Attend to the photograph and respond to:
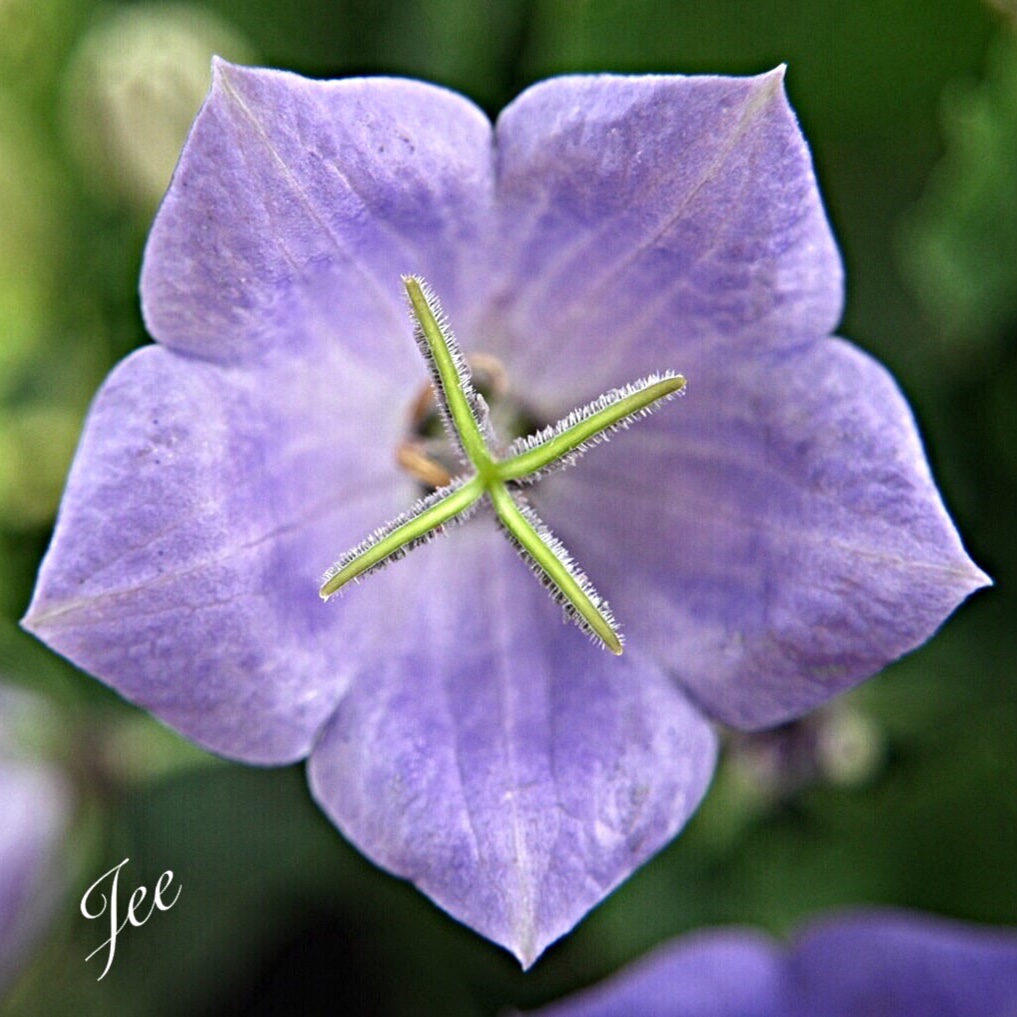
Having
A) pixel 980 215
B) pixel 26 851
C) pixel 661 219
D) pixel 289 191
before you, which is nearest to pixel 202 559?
pixel 289 191

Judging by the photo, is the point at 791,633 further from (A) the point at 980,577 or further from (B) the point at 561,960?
(B) the point at 561,960

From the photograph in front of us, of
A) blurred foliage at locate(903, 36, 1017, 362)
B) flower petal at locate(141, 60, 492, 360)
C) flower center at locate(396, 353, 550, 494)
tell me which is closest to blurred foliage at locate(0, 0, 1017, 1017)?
blurred foliage at locate(903, 36, 1017, 362)

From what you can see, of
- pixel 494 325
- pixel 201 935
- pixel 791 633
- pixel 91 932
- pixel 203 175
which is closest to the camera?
pixel 203 175

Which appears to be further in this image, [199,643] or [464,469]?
[464,469]

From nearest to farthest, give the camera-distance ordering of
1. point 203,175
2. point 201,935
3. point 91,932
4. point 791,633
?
point 203,175, point 791,633, point 91,932, point 201,935

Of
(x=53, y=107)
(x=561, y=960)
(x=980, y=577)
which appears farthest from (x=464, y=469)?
(x=53, y=107)
